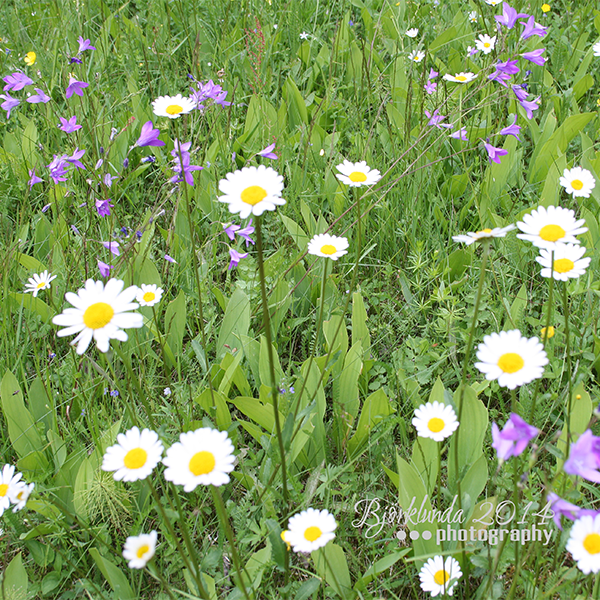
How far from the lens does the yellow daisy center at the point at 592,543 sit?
0.75 meters

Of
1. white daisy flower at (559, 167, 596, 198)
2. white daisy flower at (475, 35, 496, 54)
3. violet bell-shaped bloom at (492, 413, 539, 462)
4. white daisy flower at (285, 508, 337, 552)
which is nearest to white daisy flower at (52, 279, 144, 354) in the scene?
white daisy flower at (285, 508, 337, 552)

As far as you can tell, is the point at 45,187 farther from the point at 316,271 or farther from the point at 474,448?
the point at 474,448

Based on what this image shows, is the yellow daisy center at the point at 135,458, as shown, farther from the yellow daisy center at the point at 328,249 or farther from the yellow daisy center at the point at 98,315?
the yellow daisy center at the point at 328,249

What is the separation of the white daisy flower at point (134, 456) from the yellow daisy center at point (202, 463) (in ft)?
0.23

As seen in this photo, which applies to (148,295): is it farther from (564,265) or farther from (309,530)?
(564,265)

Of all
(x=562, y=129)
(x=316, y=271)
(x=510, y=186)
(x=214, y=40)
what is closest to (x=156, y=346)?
(x=316, y=271)

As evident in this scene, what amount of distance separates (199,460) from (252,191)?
423mm

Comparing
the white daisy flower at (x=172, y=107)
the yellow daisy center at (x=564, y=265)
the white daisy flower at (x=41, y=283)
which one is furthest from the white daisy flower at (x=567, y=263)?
the white daisy flower at (x=41, y=283)

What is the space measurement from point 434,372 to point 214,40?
8.43 feet

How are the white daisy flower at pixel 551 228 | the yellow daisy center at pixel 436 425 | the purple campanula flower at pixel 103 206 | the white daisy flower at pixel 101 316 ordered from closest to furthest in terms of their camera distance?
the white daisy flower at pixel 101 316, the white daisy flower at pixel 551 228, the yellow daisy center at pixel 436 425, the purple campanula flower at pixel 103 206

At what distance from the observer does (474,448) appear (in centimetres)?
132

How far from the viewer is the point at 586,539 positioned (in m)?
0.76

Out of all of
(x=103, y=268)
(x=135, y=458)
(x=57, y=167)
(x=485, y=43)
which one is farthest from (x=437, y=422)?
(x=485, y=43)

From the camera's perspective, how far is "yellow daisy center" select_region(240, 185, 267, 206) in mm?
816
